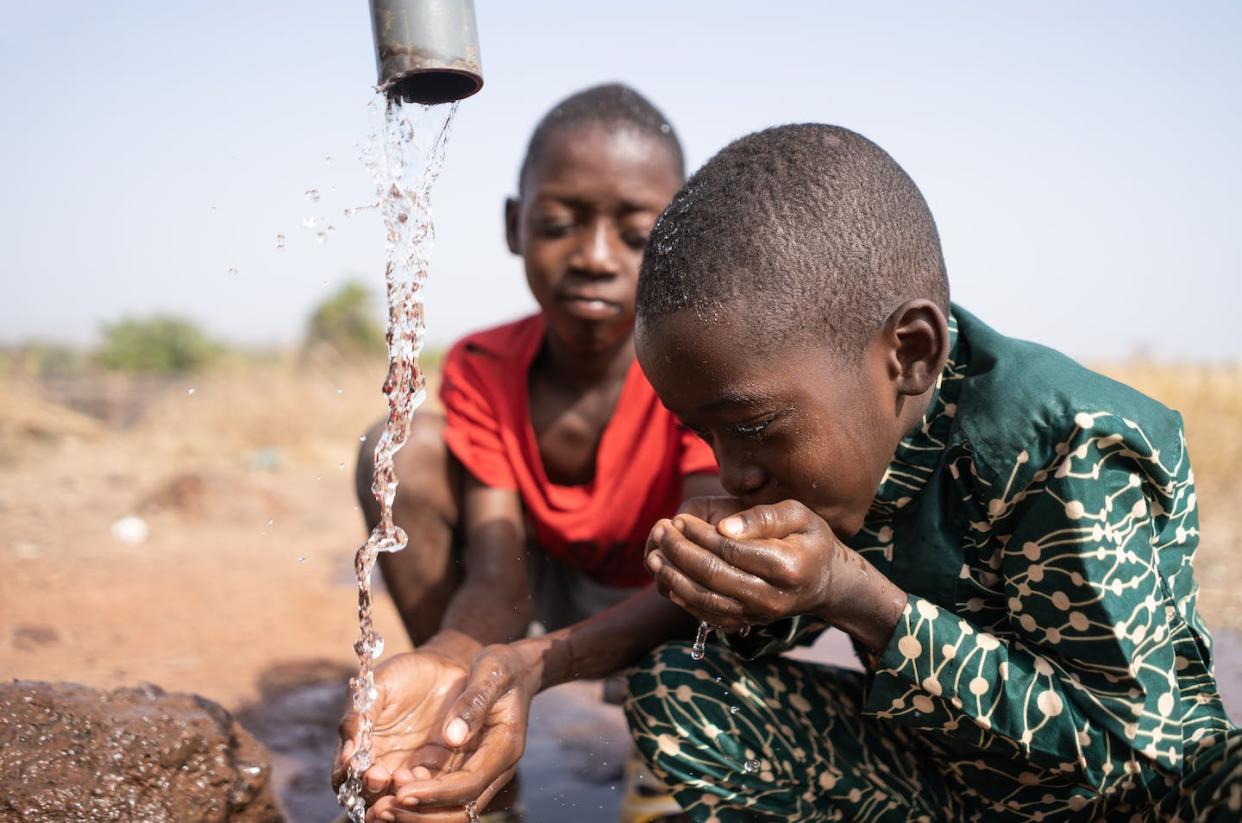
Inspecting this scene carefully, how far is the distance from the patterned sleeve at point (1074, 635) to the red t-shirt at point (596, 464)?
0.94 meters

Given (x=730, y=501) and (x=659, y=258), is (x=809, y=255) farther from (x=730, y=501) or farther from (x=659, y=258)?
(x=730, y=501)

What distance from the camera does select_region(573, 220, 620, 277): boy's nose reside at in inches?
97.0

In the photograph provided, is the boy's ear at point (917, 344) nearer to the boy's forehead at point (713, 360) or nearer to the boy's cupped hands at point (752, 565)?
the boy's forehead at point (713, 360)

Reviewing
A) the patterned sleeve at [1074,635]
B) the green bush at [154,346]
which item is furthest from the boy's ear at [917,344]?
the green bush at [154,346]

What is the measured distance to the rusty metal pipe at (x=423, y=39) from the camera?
162 cm

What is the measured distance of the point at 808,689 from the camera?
195 centimetres

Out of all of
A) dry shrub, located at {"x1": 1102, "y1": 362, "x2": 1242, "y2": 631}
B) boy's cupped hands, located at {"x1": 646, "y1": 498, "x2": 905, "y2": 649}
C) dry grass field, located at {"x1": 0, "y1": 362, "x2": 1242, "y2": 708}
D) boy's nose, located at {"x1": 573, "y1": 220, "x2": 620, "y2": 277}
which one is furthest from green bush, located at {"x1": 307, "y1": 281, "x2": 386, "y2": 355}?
boy's cupped hands, located at {"x1": 646, "y1": 498, "x2": 905, "y2": 649}

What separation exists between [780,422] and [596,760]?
1357mm

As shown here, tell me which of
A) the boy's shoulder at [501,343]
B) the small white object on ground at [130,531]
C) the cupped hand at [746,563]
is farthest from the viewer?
the small white object on ground at [130,531]

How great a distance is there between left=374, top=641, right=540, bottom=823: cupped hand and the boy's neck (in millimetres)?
954

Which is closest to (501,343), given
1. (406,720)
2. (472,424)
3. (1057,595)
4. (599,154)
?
(472,424)

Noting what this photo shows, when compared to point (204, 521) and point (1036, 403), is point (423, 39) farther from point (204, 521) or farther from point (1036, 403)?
point (204, 521)

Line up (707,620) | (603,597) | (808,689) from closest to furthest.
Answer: (707,620), (808,689), (603,597)

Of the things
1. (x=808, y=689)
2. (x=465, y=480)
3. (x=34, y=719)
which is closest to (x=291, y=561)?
(x=465, y=480)
